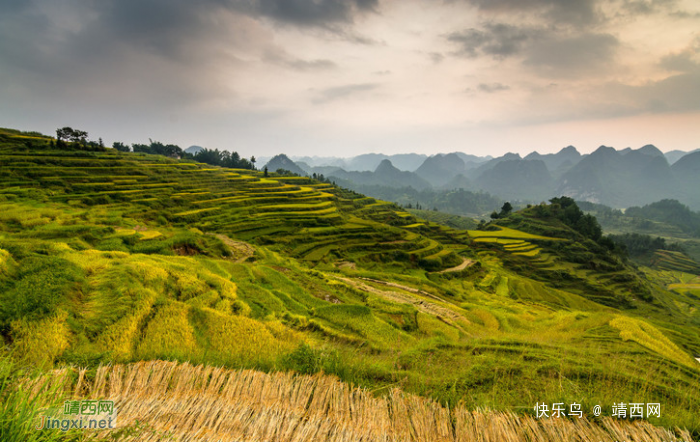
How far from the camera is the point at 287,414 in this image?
278cm

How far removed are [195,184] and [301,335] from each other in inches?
1313

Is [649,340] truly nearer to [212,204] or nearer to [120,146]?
[212,204]

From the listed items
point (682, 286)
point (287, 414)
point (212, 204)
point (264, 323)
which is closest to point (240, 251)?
point (264, 323)

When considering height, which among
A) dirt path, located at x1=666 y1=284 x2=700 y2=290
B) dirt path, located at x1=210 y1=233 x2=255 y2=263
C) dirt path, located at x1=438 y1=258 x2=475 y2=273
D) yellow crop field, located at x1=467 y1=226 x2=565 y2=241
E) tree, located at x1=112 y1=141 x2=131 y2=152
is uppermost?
tree, located at x1=112 y1=141 x2=131 y2=152

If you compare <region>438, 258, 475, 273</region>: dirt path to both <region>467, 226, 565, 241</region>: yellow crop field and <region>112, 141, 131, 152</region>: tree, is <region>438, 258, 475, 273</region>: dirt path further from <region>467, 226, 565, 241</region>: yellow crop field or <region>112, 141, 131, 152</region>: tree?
<region>112, 141, 131, 152</region>: tree

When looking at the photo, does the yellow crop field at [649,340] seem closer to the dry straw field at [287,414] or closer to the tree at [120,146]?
the dry straw field at [287,414]

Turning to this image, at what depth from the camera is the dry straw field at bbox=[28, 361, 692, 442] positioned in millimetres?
2531

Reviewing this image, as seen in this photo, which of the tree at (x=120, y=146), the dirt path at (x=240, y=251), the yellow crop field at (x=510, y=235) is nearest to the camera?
the dirt path at (x=240, y=251)

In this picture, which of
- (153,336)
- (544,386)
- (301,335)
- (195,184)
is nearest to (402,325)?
(301,335)

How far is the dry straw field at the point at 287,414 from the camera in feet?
8.30

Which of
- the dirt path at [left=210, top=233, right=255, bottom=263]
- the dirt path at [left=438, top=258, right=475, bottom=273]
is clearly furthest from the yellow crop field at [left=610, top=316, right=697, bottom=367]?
the dirt path at [left=438, top=258, right=475, bottom=273]

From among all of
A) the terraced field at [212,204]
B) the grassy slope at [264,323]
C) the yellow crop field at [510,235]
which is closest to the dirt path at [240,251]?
the grassy slope at [264,323]

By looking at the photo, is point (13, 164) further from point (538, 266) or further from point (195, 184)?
point (538, 266)

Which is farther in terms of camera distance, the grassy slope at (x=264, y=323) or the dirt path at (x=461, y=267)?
the dirt path at (x=461, y=267)
